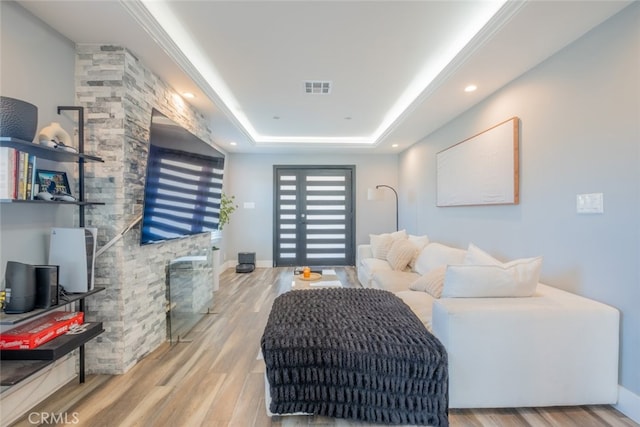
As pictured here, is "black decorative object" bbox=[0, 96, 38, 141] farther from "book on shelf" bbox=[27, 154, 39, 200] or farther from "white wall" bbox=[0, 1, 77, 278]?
"white wall" bbox=[0, 1, 77, 278]

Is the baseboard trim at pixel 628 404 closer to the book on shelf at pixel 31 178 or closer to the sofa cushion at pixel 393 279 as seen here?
the sofa cushion at pixel 393 279

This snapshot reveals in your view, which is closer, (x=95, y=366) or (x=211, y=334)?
(x=95, y=366)

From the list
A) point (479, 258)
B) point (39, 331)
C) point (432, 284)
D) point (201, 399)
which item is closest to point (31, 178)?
point (39, 331)

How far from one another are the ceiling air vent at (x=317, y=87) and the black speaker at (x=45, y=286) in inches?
101

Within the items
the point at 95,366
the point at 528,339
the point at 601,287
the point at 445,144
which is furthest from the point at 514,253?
the point at 95,366

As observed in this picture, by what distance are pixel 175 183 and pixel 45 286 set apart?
1.15 meters

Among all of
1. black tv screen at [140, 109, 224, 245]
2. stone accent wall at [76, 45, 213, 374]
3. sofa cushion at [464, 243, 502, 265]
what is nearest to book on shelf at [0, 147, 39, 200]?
stone accent wall at [76, 45, 213, 374]

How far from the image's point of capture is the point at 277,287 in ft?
13.9

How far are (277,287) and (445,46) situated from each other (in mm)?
3693

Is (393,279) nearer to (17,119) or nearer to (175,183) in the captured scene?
(175,183)

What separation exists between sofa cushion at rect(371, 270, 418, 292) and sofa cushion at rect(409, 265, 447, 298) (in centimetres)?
29

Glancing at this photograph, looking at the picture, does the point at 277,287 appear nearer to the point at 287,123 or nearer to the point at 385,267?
the point at 385,267

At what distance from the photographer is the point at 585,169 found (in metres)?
1.83

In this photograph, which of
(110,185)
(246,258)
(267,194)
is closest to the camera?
(110,185)
